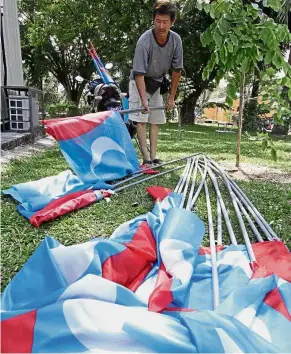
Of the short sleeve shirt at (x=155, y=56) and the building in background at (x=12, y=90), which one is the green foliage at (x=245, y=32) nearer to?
the short sleeve shirt at (x=155, y=56)

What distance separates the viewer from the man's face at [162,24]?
9.82ft

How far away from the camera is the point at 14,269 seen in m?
1.38

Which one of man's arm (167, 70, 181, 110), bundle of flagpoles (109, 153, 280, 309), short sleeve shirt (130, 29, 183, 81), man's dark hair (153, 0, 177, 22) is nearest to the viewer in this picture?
bundle of flagpoles (109, 153, 280, 309)

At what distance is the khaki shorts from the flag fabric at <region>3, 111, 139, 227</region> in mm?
379

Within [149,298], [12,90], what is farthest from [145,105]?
[12,90]

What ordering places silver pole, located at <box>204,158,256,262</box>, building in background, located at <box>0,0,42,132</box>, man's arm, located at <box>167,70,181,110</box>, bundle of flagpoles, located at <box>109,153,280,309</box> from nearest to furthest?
silver pole, located at <box>204,158,256,262</box>
bundle of flagpoles, located at <box>109,153,280,309</box>
man's arm, located at <box>167,70,181,110</box>
building in background, located at <box>0,0,42,132</box>

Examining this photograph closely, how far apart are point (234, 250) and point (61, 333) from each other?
2.79 ft

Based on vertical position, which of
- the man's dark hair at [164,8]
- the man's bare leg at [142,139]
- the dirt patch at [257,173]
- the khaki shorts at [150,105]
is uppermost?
the man's dark hair at [164,8]

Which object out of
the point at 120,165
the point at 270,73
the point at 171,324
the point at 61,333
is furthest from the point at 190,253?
the point at 270,73

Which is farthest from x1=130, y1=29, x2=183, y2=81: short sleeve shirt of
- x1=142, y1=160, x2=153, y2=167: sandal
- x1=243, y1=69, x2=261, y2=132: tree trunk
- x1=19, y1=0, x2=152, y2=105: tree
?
x1=243, y1=69, x2=261, y2=132: tree trunk

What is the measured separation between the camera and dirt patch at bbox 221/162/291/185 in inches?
125

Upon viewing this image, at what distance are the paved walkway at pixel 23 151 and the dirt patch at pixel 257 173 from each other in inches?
82.3

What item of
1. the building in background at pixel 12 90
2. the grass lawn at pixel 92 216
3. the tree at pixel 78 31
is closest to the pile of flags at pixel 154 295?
the grass lawn at pixel 92 216

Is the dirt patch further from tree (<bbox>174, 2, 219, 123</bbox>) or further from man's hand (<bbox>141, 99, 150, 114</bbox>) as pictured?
tree (<bbox>174, 2, 219, 123</bbox>)
